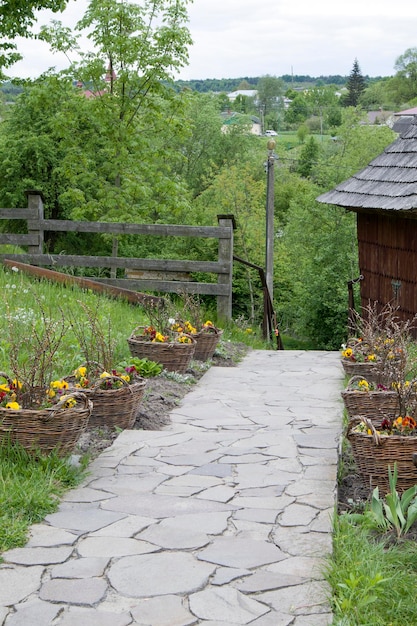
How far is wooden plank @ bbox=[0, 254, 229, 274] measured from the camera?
40.1 ft

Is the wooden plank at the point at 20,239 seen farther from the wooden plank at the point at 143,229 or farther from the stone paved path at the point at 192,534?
the stone paved path at the point at 192,534

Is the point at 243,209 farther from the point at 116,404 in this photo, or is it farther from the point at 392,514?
the point at 392,514

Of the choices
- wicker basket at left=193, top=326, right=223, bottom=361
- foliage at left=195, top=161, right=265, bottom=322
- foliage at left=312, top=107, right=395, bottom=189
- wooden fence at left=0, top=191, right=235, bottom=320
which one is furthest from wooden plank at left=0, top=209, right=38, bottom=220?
foliage at left=312, top=107, right=395, bottom=189

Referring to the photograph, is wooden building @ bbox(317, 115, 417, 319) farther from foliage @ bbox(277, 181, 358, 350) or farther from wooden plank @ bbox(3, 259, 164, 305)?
foliage @ bbox(277, 181, 358, 350)

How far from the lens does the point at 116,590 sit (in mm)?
3619

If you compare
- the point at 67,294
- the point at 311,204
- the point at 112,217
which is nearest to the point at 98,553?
the point at 67,294

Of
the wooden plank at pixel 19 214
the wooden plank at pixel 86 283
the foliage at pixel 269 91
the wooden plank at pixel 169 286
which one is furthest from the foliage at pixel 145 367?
the foliage at pixel 269 91

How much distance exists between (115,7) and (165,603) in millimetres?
15804

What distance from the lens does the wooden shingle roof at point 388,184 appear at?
11773 millimetres

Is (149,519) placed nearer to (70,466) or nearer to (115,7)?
(70,466)

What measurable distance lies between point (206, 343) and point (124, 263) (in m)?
3.33

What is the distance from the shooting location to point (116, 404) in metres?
6.16

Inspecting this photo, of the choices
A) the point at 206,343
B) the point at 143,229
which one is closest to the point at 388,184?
the point at 143,229

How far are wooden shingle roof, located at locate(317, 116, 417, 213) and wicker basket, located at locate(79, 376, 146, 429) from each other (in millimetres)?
5953
